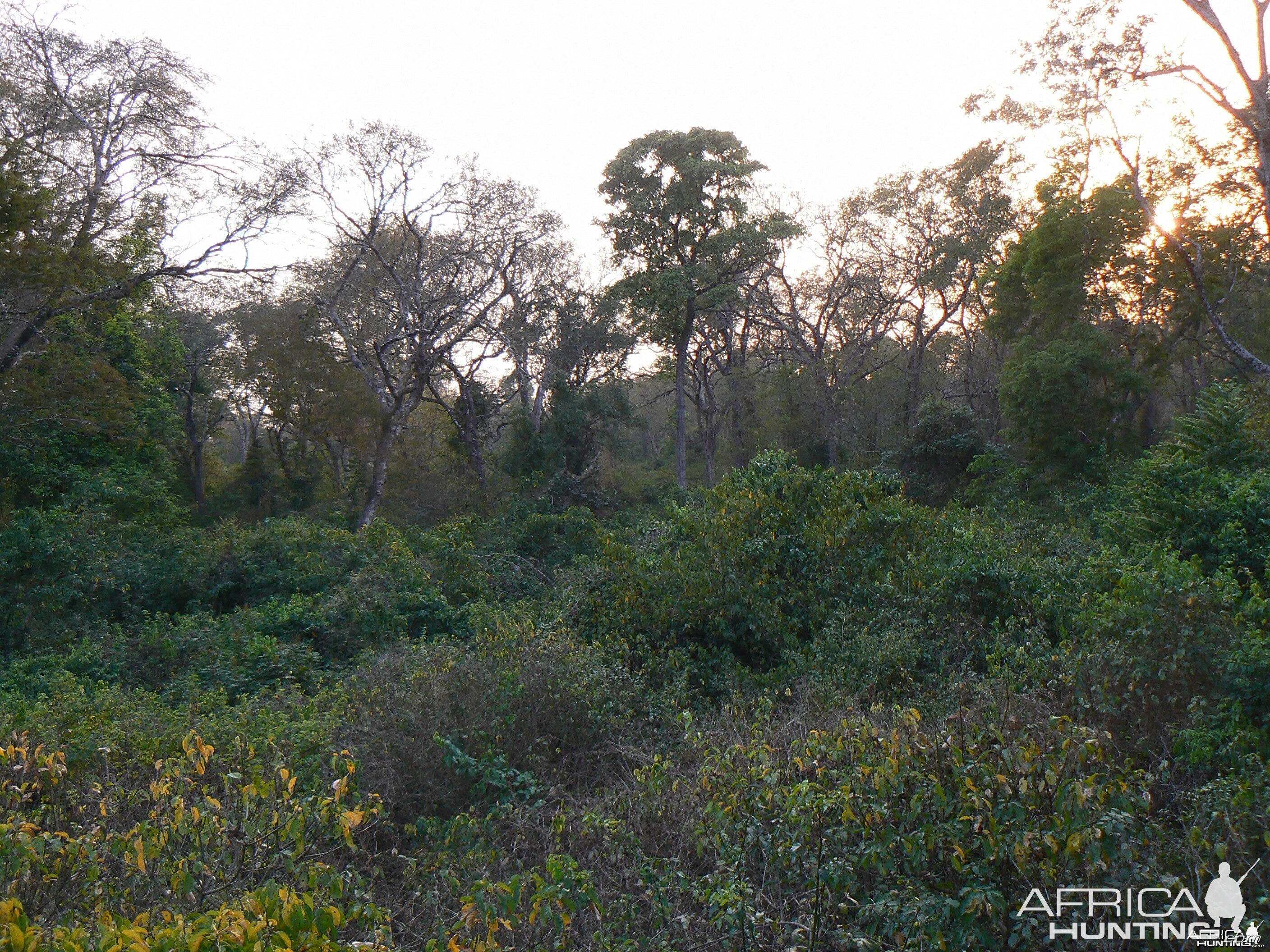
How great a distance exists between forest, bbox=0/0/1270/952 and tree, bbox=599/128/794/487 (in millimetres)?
126

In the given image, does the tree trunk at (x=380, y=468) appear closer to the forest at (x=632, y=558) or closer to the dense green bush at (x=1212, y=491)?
the forest at (x=632, y=558)

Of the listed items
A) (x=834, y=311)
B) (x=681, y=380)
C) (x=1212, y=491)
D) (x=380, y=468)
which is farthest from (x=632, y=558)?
(x=834, y=311)

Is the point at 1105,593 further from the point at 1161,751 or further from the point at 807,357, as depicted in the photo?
the point at 807,357

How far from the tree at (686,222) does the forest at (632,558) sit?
0.13 meters

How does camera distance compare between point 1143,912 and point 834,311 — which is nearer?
point 1143,912

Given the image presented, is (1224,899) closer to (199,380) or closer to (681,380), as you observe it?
(681,380)

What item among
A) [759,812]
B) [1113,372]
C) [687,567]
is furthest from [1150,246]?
[759,812]

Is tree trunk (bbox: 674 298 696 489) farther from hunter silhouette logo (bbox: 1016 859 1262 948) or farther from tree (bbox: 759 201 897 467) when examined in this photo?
hunter silhouette logo (bbox: 1016 859 1262 948)

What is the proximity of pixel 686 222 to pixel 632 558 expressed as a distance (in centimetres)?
1484

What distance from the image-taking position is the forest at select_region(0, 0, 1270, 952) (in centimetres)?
340

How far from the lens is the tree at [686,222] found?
2169cm

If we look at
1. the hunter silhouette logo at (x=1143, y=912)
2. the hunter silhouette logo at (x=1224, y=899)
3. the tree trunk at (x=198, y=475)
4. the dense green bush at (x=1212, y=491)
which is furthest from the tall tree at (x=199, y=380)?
the hunter silhouette logo at (x=1224, y=899)

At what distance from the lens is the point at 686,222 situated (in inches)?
875

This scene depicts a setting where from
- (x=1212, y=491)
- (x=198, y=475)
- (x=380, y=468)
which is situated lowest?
(x=1212, y=491)
